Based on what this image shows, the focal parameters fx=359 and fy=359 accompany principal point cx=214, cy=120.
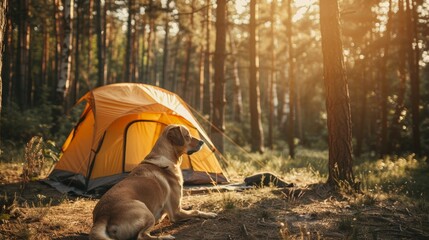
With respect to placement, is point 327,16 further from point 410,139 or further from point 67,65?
point 410,139

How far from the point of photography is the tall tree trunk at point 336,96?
6.62 meters

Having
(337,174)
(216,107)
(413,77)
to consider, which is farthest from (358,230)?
(413,77)

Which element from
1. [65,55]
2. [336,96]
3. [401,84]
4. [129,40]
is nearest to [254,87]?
[401,84]

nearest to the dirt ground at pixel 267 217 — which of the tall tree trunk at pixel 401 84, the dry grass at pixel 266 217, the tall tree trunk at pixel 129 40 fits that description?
the dry grass at pixel 266 217

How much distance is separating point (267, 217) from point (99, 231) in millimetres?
2555

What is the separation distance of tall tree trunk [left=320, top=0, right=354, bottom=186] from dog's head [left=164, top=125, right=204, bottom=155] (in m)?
2.67

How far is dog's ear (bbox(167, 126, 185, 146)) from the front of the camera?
18.1 ft

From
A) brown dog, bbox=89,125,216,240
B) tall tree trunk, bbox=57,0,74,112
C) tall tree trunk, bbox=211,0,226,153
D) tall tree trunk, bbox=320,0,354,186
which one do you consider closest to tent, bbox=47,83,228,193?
brown dog, bbox=89,125,216,240

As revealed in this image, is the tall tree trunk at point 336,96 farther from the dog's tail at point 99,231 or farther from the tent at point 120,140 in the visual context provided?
the dog's tail at point 99,231

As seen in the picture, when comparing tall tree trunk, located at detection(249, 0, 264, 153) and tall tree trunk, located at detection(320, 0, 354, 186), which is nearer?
tall tree trunk, located at detection(320, 0, 354, 186)

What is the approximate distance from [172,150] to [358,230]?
2822 mm

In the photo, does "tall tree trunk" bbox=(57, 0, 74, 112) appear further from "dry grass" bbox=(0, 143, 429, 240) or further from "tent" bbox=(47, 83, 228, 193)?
"dry grass" bbox=(0, 143, 429, 240)

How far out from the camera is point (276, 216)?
17.4 ft

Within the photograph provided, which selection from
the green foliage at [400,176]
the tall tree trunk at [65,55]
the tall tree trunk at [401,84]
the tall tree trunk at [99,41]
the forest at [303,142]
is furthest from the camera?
the tall tree trunk at [99,41]
